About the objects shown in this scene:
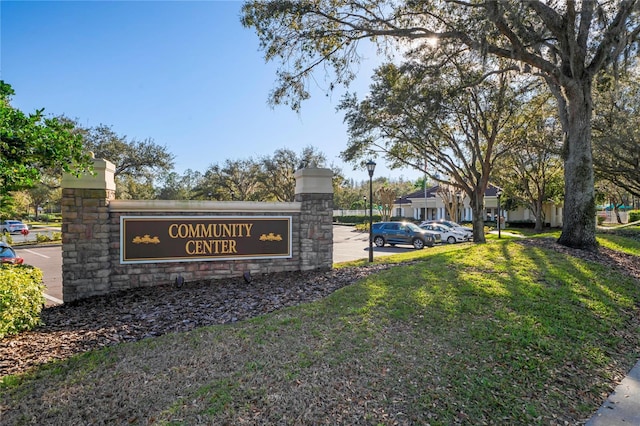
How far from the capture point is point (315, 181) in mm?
7898

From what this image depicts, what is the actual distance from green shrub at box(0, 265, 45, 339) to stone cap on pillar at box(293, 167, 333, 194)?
5.04m

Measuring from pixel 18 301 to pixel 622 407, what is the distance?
23.1 ft

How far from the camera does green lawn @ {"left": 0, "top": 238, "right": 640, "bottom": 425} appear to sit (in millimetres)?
2938

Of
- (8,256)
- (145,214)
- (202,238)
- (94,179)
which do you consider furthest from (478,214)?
(8,256)

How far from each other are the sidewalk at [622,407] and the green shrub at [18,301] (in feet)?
21.1

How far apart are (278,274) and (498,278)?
4.40 metres

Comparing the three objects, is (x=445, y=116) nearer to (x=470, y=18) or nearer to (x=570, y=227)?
(x=470, y=18)

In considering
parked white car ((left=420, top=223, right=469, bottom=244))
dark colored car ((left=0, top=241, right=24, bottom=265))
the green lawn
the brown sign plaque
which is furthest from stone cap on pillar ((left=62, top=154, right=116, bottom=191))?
parked white car ((left=420, top=223, right=469, bottom=244))

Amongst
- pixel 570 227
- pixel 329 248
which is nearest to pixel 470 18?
pixel 570 227

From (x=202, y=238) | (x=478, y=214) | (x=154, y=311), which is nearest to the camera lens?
(x=154, y=311)

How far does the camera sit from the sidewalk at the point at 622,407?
3.08 meters

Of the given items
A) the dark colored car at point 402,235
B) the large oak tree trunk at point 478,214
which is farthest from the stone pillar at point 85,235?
the large oak tree trunk at point 478,214

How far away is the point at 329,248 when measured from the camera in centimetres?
799

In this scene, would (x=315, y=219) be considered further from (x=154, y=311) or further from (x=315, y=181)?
(x=154, y=311)
